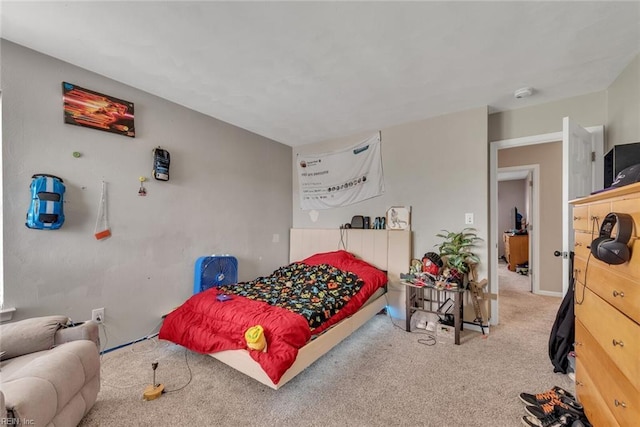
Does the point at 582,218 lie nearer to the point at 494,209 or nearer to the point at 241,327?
the point at 494,209

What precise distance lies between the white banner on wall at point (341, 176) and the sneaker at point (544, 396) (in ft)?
7.82

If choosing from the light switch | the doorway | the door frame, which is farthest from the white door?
the doorway

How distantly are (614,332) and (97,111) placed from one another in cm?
360

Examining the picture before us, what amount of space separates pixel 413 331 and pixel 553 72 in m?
2.70

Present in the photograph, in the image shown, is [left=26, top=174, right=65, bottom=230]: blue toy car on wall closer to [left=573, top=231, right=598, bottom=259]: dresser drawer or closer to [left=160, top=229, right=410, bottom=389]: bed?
[left=160, top=229, right=410, bottom=389]: bed

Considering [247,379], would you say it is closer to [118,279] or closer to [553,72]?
[118,279]

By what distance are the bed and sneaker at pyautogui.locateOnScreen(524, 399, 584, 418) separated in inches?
51.2

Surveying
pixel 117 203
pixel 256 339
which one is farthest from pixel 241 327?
pixel 117 203

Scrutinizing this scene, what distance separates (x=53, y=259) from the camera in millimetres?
1971

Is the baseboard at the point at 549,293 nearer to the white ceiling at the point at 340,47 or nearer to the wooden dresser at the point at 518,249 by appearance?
the wooden dresser at the point at 518,249

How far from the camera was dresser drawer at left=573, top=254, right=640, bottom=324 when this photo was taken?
0.91 meters

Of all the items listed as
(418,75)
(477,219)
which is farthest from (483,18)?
(477,219)

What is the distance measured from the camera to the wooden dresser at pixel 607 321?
2.97 feet

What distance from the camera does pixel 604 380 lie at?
44.2 inches
